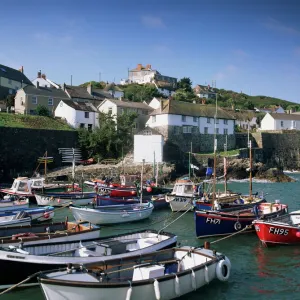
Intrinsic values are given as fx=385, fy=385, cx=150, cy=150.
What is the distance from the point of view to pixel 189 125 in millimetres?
61000

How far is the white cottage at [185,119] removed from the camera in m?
58.9

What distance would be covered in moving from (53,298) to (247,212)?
16445 millimetres

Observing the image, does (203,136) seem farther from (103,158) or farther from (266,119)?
(266,119)

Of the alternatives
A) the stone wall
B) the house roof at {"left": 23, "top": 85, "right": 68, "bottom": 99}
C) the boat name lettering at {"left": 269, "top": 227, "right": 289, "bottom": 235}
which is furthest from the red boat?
the house roof at {"left": 23, "top": 85, "right": 68, "bottom": 99}

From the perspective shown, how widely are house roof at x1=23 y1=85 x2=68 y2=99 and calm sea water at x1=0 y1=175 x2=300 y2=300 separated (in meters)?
44.4

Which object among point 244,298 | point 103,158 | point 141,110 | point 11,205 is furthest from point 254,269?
point 141,110

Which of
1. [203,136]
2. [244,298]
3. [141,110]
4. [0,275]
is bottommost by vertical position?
[244,298]

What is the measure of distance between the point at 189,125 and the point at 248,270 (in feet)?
149

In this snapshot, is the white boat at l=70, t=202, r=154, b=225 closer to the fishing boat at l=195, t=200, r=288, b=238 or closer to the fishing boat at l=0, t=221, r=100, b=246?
the fishing boat at l=0, t=221, r=100, b=246

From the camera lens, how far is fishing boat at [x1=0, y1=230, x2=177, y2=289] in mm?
13297

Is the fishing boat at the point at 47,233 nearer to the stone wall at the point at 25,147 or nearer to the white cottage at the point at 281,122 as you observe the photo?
the stone wall at the point at 25,147

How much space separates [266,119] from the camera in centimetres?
8256

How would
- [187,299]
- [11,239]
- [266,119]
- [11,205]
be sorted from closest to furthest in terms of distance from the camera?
[187,299], [11,239], [11,205], [266,119]

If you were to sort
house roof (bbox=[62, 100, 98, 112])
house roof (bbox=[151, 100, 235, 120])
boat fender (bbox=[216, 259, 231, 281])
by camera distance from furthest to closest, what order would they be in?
house roof (bbox=[62, 100, 98, 112]), house roof (bbox=[151, 100, 235, 120]), boat fender (bbox=[216, 259, 231, 281])
